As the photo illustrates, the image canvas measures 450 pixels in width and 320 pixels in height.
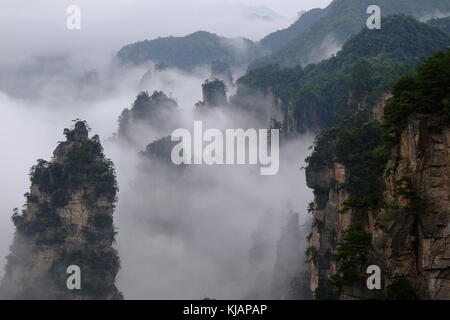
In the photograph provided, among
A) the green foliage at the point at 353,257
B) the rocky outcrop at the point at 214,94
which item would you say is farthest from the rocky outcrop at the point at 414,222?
the rocky outcrop at the point at 214,94

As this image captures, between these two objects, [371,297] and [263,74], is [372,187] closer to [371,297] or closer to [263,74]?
[371,297]

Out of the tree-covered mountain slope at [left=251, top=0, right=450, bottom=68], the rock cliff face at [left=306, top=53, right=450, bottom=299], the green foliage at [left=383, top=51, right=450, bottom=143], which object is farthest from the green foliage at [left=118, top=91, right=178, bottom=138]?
the green foliage at [left=383, top=51, right=450, bottom=143]

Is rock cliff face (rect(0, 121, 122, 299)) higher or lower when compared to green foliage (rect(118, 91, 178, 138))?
lower

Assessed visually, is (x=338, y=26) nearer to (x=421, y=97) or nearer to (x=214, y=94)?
(x=214, y=94)

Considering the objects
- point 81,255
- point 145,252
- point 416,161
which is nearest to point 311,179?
point 81,255

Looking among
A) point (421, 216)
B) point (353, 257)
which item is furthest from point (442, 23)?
point (421, 216)

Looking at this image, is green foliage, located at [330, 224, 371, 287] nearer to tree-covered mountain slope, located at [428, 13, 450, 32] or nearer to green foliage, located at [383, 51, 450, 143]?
green foliage, located at [383, 51, 450, 143]
